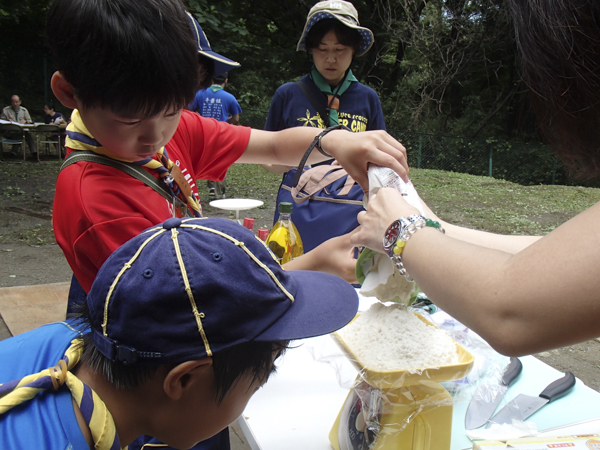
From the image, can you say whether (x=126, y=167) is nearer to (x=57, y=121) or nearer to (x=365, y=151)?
(x=365, y=151)

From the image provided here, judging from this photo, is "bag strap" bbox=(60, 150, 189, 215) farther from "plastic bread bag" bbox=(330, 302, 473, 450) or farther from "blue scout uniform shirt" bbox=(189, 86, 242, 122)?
"blue scout uniform shirt" bbox=(189, 86, 242, 122)

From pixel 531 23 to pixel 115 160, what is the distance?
3.45 feet

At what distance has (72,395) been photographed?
878 millimetres

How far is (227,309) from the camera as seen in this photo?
884 mm

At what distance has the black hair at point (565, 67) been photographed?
891mm


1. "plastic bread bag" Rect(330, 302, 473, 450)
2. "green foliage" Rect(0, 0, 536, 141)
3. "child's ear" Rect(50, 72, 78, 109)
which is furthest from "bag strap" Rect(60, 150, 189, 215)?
"green foliage" Rect(0, 0, 536, 141)

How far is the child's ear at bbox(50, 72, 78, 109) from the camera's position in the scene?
1176 millimetres

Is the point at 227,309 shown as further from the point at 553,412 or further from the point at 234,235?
the point at 553,412

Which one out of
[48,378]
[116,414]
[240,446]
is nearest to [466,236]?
[116,414]

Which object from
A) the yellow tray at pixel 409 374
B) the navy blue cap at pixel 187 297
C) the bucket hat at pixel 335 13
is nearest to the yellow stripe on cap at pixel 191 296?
the navy blue cap at pixel 187 297

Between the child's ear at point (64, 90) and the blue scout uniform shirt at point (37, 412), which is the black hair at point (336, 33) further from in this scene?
the blue scout uniform shirt at point (37, 412)

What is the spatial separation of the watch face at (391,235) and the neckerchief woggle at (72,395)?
654mm

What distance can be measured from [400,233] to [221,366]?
0.46 meters

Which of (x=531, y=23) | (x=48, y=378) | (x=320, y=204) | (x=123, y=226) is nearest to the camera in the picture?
(x=48, y=378)
